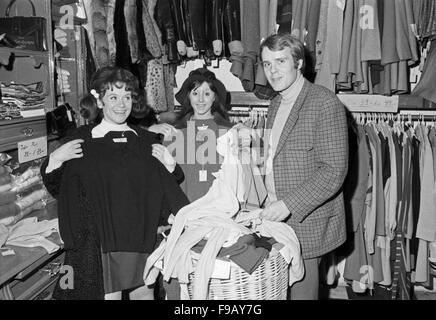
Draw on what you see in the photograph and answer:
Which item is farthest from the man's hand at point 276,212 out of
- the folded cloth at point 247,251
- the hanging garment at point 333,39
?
the hanging garment at point 333,39

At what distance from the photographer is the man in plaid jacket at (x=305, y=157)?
71.8 inches

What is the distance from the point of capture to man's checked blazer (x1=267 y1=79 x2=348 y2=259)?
1820 mm

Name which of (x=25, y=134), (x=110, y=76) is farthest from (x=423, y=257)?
(x=25, y=134)

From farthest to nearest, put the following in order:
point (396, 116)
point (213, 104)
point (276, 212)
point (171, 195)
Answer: point (396, 116) → point (213, 104) → point (171, 195) → point (276, 212)

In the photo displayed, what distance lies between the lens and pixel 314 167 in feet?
6.30

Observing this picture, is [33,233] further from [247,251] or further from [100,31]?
[100,31]

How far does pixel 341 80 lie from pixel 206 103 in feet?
3.47

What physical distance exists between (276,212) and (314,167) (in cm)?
27

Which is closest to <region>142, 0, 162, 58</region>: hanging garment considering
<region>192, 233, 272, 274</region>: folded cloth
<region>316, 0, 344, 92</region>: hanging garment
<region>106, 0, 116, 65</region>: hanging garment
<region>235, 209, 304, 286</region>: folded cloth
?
<region>106, 0, 116, 65</region>: hanging garment

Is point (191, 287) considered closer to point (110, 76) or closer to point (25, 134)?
point (110, 76)

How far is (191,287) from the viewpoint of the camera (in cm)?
168

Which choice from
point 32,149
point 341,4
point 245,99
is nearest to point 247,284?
point 32,149

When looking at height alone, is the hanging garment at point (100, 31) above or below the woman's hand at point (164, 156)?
above

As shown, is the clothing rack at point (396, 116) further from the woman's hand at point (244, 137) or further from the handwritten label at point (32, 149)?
the handwritten label at point (32, 149)
